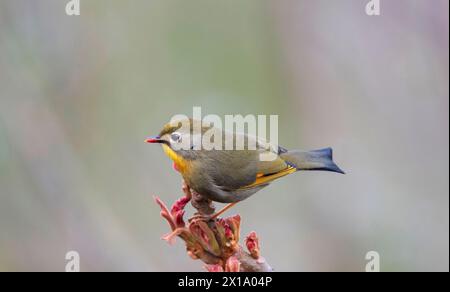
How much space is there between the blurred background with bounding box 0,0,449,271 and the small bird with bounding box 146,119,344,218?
1.68 metres

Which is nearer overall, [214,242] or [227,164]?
[214,242]

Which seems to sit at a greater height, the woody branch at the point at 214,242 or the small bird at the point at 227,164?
the small bird at the point at 227,164

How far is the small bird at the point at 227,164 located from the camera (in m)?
3.32

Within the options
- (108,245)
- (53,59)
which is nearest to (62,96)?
(53,59)

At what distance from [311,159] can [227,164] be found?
25.4 inches

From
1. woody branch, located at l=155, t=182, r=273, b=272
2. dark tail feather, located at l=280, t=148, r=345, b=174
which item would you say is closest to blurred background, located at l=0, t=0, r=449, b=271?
dark tail feather, located at l=280, t=148, r=345, b=174

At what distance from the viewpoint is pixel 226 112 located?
5.91 meters

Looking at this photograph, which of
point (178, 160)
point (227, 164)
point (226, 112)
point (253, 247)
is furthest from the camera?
point (226, 112)

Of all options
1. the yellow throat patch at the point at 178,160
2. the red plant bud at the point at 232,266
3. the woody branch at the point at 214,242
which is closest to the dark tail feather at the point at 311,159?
the yellow throat patch at the point at 178,160

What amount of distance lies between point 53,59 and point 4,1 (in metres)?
0.66

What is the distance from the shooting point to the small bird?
3.32 m

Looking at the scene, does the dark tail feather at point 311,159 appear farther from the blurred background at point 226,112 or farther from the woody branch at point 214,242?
the blurred background at point 226,112

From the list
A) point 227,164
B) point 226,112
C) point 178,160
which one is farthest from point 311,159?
point 226,112

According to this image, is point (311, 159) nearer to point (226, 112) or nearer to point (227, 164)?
point (227, 164)
